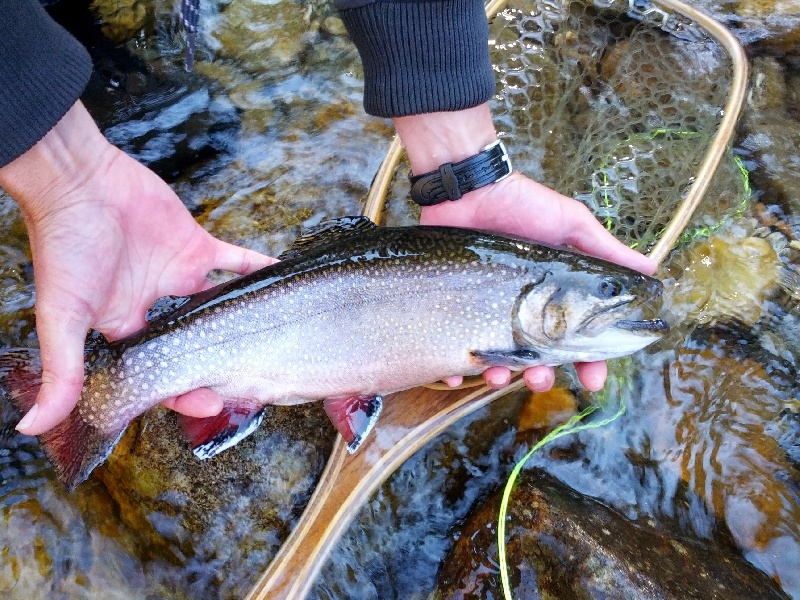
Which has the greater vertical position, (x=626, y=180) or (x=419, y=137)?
(x=419, y=137)

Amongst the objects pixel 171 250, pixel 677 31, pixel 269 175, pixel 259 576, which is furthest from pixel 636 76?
pixel 259 576

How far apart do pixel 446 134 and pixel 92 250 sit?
5.45ft

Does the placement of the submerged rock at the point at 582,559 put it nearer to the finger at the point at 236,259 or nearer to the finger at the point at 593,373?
the finger at the point at 593,373

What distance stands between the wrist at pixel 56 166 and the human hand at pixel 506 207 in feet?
4.67

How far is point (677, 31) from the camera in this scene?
3617 mm

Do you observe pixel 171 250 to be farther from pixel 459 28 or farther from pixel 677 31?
pixel 677 31

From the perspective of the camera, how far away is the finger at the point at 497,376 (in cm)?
259

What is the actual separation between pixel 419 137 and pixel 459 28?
1.66 ft

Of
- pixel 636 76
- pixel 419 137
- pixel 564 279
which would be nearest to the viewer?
pixel 564 279

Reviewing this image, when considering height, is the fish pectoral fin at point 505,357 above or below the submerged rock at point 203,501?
above

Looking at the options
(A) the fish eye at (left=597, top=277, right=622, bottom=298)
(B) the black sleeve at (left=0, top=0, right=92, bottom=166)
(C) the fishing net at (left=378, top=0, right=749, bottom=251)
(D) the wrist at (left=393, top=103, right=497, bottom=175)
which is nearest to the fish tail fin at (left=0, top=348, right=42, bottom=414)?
(B) the black sleeve at (left=0, top=0, right=92, bottom=166)

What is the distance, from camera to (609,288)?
239cm

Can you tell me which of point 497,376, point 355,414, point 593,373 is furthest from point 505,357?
point 355,414

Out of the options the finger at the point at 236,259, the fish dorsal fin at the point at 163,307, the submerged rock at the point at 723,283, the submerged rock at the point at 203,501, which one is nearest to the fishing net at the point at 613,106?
the submerged rock at the point at 723,283
